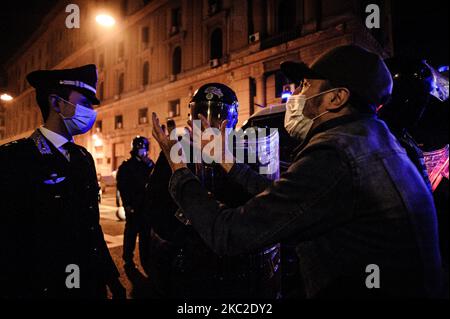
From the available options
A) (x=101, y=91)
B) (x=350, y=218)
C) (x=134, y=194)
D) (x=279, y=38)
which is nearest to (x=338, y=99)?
(x=350, y=218)

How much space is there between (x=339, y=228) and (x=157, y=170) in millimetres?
1256

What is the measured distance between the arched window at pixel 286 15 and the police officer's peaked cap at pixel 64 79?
17.1 meters

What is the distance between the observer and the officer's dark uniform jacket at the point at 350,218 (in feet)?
3.56

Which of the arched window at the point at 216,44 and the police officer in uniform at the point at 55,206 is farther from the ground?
the arched window at the point at 216,44

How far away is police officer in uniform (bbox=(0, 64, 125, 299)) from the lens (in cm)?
168

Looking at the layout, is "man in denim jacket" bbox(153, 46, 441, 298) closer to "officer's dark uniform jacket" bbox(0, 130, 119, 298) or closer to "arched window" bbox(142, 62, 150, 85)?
"officer's dark uniform jacket" bbox(0, 130, 119, 298)

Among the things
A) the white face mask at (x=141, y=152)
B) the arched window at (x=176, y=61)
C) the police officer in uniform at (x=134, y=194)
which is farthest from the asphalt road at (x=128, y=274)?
the arched window at (x=176, y=61)

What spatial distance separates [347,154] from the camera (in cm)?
109

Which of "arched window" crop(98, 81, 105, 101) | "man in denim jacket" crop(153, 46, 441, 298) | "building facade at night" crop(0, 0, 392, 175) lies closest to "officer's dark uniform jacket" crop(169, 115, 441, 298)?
"man in denim jacket" crop(153, 46, 441, 298)

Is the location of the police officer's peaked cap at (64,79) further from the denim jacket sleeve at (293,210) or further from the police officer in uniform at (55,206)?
the denim jacket sleeve at (293,210)

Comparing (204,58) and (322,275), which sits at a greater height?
(204,58)

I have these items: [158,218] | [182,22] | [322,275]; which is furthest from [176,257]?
[182,22]

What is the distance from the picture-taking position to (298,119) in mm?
1655

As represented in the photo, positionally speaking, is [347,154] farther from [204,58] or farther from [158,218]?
[204,58]
